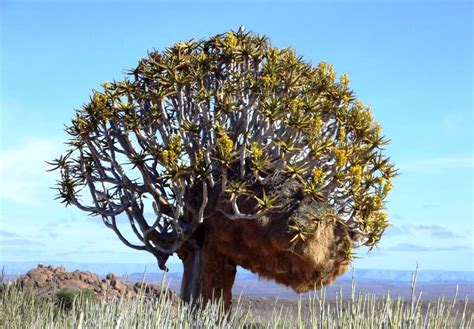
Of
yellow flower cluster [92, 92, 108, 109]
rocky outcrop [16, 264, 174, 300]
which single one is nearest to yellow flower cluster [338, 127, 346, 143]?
yellow flower cluster [92, 92, 108, 109]

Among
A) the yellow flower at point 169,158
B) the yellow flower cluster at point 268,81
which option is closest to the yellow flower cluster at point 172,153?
the yellow flower at point 169,158

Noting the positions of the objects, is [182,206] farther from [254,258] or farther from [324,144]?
[324,144]

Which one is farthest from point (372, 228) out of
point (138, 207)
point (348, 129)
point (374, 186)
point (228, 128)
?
point (138, 207)

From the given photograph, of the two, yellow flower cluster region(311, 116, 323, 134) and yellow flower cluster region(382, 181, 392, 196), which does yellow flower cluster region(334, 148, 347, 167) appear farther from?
yellow flower cluster region(382, 181, 392, 196)

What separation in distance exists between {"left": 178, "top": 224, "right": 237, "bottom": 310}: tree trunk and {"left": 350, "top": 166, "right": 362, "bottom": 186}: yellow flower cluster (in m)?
2.74

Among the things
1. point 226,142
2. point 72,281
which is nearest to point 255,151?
point 226,142

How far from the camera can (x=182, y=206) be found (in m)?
12.6

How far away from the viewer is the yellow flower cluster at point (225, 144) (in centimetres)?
1180

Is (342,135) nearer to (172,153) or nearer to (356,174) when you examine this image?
(356,174)

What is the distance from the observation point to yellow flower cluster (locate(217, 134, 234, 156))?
38.7 ft

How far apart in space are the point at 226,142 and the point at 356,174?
2.32 meters

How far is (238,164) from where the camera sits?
1312cm

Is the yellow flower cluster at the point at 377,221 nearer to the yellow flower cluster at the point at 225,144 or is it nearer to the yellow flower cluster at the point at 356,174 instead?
the yellow flower cluster at the point at 356,174

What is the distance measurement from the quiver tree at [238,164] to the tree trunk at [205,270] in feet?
0.08
